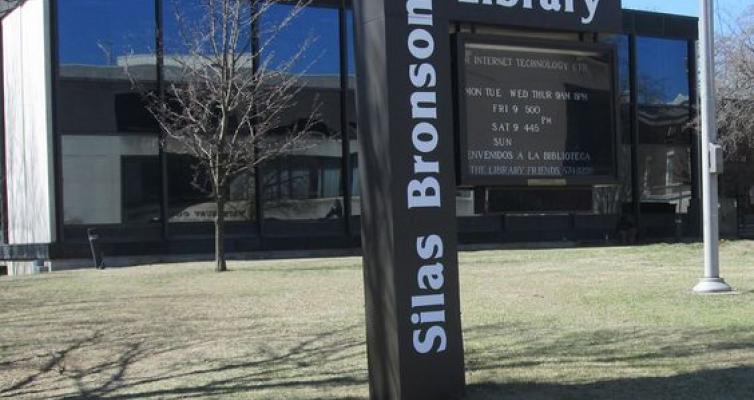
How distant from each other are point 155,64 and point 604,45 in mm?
17299

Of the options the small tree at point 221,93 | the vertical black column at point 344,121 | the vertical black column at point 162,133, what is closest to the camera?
the small tree at point 221,93

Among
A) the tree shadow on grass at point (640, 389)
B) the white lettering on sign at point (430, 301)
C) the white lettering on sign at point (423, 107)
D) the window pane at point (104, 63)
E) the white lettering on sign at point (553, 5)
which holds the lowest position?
the tree shadow on grass at point (640, 389)

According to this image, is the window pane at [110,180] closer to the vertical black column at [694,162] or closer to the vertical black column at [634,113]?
the vertical black column at [634,113]

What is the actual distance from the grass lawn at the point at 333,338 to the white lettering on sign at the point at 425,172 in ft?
2.31

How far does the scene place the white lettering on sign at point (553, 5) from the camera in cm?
577

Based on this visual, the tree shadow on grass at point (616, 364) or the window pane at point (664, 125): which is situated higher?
the window pane at point (664, 125)

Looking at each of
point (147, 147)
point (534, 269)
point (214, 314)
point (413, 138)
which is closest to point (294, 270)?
point (534, 269)

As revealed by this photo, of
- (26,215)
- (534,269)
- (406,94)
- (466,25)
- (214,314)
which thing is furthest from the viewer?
(26,215)

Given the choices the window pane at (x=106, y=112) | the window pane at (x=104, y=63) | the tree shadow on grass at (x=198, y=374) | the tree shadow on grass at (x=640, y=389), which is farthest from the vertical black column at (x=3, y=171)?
the tree shadow on grass at (x=640, y=389)

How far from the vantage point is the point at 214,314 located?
10.1m

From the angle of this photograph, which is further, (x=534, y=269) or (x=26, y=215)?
(x=26, y=215)

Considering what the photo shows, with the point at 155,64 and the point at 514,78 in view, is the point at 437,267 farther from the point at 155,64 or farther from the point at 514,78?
the point at 155,64

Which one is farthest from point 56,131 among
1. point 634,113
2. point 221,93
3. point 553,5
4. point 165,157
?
point 634,113

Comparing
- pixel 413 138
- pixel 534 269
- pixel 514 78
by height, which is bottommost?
pixel 534 269
